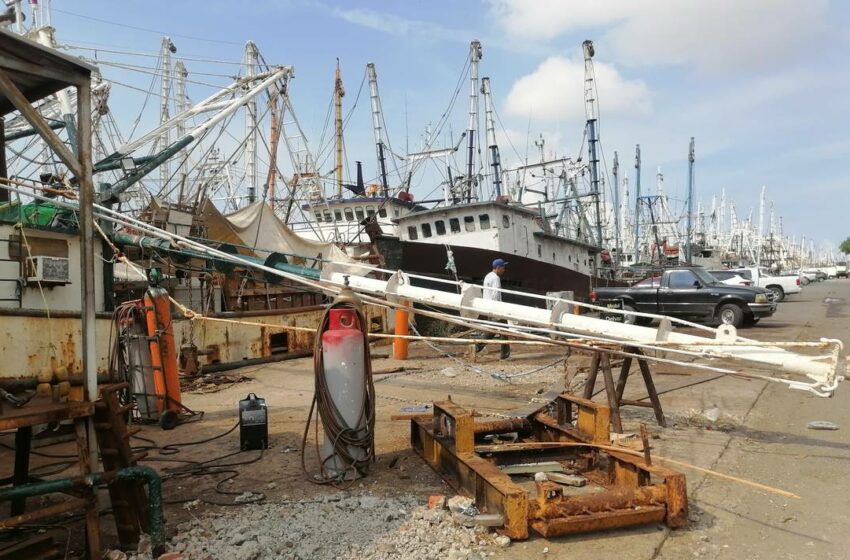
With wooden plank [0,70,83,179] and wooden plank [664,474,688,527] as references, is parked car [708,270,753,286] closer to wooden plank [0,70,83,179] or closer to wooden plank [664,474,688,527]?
wooden plank [664,474,688,527]

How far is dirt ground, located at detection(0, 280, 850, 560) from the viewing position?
12.5 feet

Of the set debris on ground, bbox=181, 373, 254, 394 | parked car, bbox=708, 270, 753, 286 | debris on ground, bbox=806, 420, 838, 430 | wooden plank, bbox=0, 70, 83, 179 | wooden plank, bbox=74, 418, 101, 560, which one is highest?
wooden plank, bbox=0, 70, 83, 179

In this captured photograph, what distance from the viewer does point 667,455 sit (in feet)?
18.2

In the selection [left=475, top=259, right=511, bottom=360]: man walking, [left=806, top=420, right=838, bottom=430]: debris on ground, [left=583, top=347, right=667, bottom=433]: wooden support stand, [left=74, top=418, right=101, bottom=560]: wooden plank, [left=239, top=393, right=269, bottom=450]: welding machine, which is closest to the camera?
[left=74, top=418, right=101, bottom=560]: wooden plank

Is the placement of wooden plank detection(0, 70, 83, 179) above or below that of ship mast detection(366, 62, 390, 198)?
below

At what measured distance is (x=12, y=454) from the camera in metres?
6.42

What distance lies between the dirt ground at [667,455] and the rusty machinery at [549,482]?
0.45 feet

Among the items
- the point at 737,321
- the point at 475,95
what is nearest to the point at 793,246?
the point at 475,95

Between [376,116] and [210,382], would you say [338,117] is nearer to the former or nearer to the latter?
[376,116]

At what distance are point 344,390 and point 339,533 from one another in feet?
4.36

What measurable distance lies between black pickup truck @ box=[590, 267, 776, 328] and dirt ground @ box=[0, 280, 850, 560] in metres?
7.51

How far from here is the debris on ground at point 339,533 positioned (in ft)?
12.0

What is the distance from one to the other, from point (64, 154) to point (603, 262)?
1702 inches

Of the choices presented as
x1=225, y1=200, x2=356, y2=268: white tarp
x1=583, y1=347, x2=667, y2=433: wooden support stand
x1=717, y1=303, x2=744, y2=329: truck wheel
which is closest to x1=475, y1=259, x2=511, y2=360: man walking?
x1=583, y1=347, x2=667, y2=433: wooden support stand
